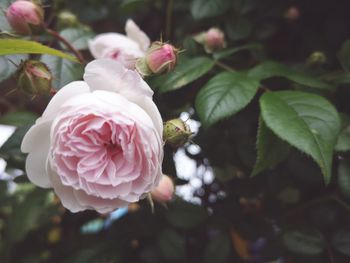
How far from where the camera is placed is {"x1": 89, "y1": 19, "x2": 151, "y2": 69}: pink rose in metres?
0.65

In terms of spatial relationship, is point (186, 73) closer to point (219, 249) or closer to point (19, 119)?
point (19, 119)

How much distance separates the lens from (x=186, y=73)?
25.5 inches

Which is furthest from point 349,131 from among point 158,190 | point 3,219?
point 3,219

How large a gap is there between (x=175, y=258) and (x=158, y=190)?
0.31 meters

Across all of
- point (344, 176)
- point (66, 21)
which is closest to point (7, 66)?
point (66, 21)

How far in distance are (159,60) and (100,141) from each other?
0.13 meters

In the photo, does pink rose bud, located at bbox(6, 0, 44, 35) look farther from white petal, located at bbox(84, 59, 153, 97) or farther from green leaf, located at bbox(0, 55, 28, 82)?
white petal, located at bbox(84, 59, 153, 97)

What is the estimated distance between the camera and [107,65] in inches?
18.5

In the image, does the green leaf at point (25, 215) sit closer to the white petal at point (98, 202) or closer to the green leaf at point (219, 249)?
the green leaf at point (219, 249)

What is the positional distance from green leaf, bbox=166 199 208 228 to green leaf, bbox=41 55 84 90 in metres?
0.30

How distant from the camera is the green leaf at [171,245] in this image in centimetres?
82

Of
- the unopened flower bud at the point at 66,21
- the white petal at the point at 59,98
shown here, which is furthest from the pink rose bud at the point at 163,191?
the unopened flower bud at the point at 66,21

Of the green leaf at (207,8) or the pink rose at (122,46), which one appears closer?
the pink rose at (122,46)

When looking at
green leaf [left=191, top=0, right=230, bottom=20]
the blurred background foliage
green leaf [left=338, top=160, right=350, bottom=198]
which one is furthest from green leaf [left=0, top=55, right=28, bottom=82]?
green leaf [left=338, top=160, right=350, bottom=198]
